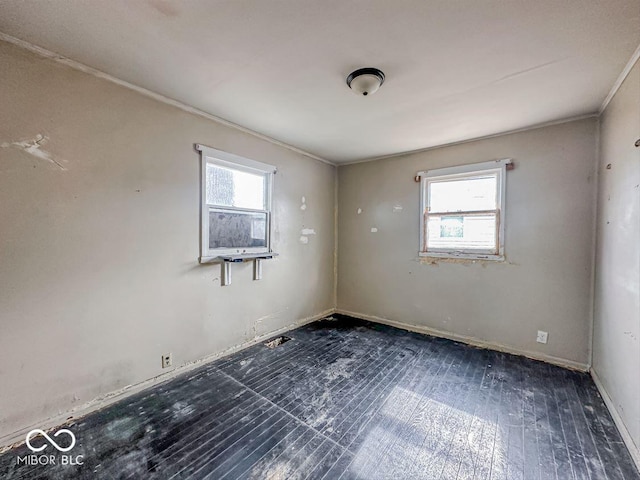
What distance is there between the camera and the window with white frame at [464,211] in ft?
10.2

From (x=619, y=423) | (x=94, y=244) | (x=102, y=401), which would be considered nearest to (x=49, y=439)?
(x=102, y=401)

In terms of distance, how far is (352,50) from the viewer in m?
1.69

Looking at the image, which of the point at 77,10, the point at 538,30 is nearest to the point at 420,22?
the point at 538,30

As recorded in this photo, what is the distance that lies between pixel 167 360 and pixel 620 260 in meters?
3.70

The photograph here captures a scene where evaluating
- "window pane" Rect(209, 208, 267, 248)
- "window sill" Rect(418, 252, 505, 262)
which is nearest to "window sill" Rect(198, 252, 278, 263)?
"window pane" Rect(209, 208, 267, 248)

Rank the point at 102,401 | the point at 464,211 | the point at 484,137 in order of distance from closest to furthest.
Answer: the point at 102,401, the point at 484,137, the point at 464,211

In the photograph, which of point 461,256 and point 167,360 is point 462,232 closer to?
point 461,256

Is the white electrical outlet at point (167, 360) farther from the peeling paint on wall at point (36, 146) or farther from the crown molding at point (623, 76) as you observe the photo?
the crown molding at point (623, 76)

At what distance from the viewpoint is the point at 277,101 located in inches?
93.8

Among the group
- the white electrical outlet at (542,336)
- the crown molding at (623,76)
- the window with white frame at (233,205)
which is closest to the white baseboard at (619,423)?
the white electrical outlet at (542,336)

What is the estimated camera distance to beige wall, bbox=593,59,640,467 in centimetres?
169

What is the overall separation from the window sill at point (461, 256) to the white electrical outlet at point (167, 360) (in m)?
3.08

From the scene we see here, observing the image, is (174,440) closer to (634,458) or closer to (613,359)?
(634,458)

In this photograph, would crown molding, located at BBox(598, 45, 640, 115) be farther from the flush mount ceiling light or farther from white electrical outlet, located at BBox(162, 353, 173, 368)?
white electrical outlet, located at BBox(162, 353, 173, 368)
